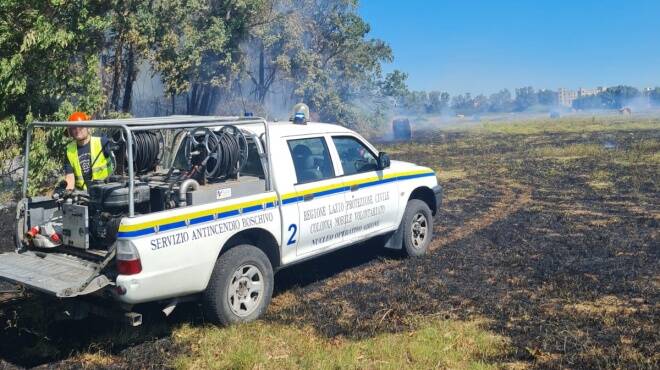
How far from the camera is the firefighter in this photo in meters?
6.11

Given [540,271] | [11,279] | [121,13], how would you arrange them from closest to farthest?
[11,279], [540,271], [121,13]

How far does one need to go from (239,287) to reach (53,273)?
160 centimetres

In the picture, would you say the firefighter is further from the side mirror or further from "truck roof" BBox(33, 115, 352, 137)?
the side mirror

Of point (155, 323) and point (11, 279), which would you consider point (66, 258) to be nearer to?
point (11, 279)

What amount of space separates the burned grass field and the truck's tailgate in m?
0.68

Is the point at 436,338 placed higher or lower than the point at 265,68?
lower

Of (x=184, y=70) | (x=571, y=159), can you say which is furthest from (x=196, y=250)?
(x=571, y=159)

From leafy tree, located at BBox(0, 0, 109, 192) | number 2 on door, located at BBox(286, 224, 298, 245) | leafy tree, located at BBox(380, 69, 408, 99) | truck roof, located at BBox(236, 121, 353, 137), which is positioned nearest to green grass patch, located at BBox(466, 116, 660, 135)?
leafy tree, located at BBox(380, 69, 408, 99)

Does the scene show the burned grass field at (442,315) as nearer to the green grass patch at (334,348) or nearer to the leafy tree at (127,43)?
the green grass patch at (334,348)

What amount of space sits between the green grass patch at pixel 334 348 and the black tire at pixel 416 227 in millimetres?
2239

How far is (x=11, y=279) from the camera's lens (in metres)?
4.87

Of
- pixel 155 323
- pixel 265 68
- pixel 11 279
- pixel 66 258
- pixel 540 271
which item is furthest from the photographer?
pixel 265 68

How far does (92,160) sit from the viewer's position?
6.17 metres

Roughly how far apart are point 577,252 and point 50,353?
6729 mm
